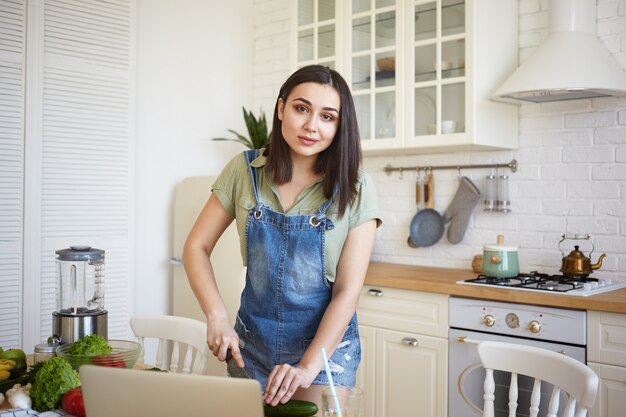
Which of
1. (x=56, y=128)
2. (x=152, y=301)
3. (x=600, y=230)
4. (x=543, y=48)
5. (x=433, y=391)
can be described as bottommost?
(x=433, y=391)

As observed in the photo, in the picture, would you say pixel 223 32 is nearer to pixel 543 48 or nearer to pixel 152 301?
pixel 152 301

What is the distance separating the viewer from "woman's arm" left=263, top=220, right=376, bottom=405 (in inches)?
56.1

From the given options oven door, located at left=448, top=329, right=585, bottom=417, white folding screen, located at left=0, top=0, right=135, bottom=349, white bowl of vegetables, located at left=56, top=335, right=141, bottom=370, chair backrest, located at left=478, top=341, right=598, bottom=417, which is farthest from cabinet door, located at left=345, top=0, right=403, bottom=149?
white bowl of vegetables, located at left=56, top=335, right=141, bottom=370

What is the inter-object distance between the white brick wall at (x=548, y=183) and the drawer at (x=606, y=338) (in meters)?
0.59

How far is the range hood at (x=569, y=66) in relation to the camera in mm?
2748

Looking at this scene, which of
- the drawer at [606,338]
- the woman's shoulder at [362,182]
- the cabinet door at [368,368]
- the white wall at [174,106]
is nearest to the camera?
the woman's shoulder at [362,182]

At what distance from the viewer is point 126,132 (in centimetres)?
362

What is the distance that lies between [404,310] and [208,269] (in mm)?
1357

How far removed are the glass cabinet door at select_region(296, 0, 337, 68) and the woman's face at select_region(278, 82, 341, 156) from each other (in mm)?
1903

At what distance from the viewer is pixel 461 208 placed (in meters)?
3.42

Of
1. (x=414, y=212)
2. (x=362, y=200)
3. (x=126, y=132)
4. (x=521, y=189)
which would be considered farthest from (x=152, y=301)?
(x=362, y=200)

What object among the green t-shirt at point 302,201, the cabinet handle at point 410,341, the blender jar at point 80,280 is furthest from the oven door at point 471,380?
the blender jar at point 80,280

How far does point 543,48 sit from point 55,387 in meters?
2.35

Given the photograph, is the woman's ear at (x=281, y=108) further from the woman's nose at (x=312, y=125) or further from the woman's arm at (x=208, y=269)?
the woman's arm at (x=208, y=269)
